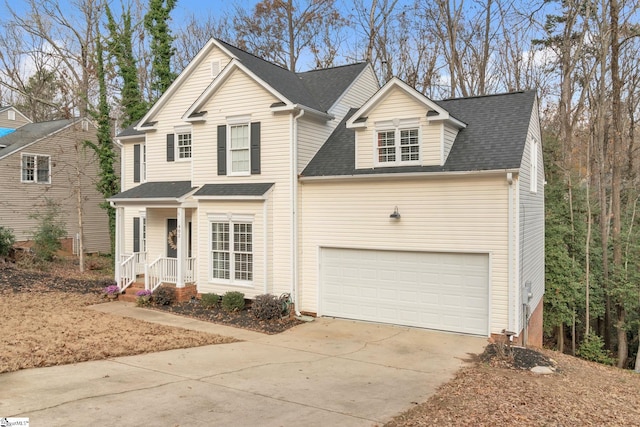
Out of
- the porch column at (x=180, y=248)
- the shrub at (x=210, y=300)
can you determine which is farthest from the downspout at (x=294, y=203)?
the porch column at (x=180, y=248)

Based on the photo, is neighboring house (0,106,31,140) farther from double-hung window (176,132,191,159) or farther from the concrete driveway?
the concrete driveway

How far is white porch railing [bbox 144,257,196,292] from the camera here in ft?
51.7

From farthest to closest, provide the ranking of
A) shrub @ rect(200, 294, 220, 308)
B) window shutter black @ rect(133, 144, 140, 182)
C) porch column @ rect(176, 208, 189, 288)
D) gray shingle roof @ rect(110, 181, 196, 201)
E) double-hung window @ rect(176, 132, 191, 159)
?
window shutter black @ rect(133, 144, 140, 182) → double-hung window @ rect(176, 132, 191, 159) → gray shingle roof @ rect(110, 181, 196, 201) → porch column @ rect(176, 208, 189, 288) → shrub @ rect(200, 294, 220, 308)

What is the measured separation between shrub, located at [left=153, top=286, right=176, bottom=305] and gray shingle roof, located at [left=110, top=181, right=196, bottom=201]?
2.96 metres

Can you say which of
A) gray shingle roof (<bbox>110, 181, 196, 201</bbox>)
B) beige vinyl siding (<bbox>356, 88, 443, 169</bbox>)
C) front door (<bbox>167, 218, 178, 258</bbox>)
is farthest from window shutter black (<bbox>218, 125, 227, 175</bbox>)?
beige vinyl siding (<bbox>356, 88, 443, 169</bbox>)

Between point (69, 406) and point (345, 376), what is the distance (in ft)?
14.7

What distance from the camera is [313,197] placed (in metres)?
14.2

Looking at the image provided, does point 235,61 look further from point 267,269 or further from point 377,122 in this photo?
point 267,269

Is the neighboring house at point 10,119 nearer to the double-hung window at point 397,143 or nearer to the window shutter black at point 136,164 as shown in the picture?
the window shutter black at point 136,164

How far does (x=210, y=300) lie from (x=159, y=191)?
441 centimetres

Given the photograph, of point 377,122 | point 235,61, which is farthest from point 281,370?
point 235,61

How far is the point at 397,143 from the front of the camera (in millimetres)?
13172

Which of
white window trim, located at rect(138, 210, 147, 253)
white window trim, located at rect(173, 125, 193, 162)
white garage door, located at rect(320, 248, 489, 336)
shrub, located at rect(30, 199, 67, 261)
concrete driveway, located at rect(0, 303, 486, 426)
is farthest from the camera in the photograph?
shrub, located at rect(30, 199, 67, 261)

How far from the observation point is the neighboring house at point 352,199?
12.0 m
